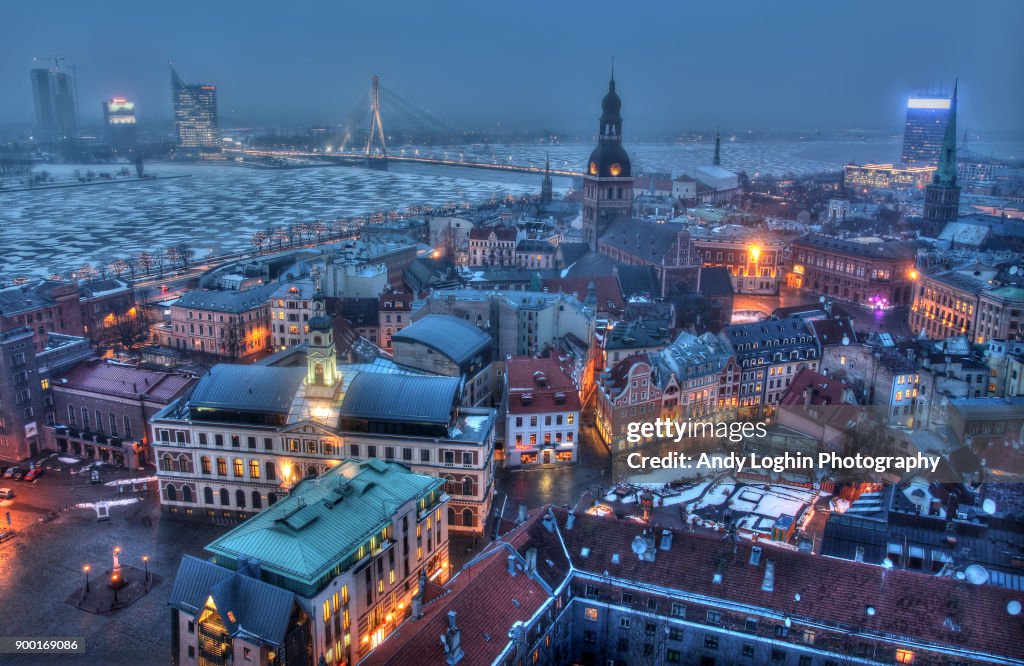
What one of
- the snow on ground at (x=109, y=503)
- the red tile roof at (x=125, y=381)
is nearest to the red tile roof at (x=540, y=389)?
the red tile roof at (x=125, y=381)

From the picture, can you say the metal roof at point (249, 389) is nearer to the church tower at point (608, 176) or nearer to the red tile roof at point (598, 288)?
the red tile roof at point (598, 288)

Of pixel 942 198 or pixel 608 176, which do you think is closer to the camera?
pixel 608 176

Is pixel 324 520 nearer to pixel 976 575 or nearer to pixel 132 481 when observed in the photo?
pixel 132 481

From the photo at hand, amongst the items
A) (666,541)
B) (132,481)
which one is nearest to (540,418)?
(666,541)

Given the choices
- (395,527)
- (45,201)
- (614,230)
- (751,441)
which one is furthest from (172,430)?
(45,201)

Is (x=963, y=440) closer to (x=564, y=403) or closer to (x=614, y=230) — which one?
(x=564, y=403)
